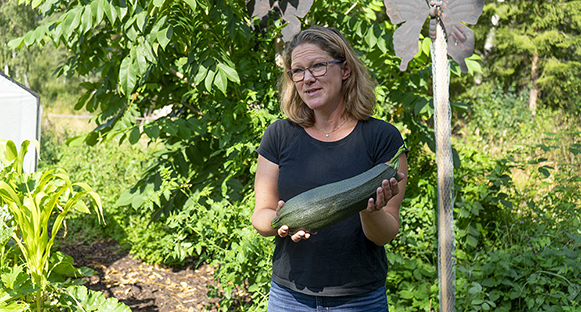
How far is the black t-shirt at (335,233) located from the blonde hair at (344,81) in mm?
76

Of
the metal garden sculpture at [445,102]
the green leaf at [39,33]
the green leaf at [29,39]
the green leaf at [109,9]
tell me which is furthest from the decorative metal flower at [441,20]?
the green leaf at [29,39]

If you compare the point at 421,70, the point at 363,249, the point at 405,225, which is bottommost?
the point at 405,225

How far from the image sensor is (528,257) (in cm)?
315

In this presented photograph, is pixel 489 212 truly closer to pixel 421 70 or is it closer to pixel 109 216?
pixel 421 70

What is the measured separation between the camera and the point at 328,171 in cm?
154

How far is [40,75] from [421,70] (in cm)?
3398

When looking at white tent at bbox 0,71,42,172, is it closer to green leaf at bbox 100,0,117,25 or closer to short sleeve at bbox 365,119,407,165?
green leaf at bbox 100,0,117,25

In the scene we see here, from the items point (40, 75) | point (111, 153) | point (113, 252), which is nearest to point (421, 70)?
point (113, 252)

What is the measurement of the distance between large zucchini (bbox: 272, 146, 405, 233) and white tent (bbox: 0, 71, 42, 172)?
3.54 m

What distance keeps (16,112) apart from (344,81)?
3.64 m

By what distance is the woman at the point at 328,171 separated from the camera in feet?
4.99

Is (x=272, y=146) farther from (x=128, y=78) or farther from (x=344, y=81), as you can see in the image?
(x=128, y=78)

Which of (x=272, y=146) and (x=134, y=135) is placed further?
(x=134, y=135)

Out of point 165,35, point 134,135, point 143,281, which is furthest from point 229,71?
point 143,281
